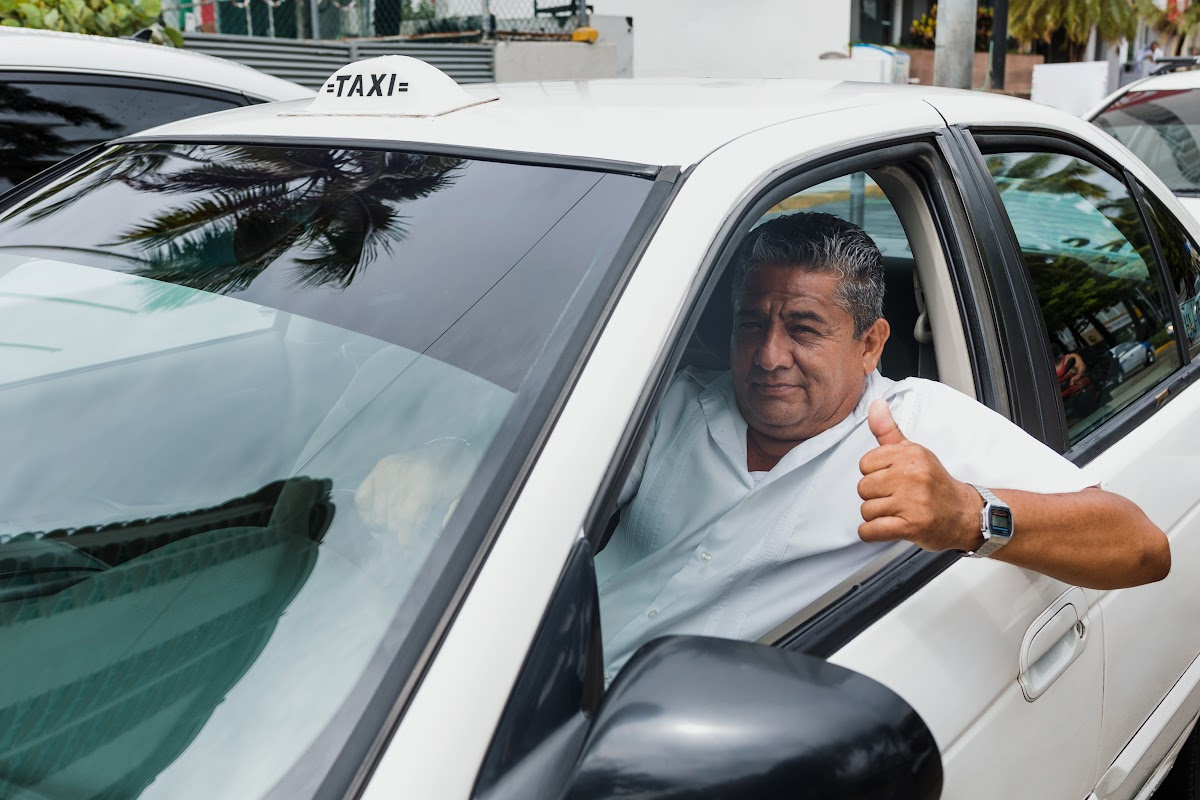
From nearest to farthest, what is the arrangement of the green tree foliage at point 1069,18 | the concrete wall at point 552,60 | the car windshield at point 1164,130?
the car windshield at point 1164,130, the concrete wall at point 552,60, the green tree foliage at point 1069,18

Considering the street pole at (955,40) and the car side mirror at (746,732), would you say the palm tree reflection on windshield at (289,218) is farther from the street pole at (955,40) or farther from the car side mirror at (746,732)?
the street pole at (955,40)

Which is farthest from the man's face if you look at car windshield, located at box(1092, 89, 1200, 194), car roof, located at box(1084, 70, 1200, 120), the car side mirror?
car roof, located at box(1084, 70, 1200, 120)

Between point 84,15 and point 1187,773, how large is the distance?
15.6 ft

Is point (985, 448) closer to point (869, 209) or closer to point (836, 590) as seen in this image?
point (836, 590)

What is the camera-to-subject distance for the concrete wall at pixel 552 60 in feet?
→ 39.1

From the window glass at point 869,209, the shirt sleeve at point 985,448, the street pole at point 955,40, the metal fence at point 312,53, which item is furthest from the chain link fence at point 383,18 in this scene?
the shirt sleeve at point 985,448

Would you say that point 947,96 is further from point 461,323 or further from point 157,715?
point 157,715

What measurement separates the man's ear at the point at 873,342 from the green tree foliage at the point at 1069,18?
1325 inches

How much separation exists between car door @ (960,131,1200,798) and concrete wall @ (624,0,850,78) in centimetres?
1495

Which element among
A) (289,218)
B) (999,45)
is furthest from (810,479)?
(999,45)

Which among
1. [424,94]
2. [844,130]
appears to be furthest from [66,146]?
[844,130]

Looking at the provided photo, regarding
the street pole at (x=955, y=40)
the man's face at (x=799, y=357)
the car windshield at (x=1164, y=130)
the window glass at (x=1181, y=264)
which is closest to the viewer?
the man's face at (x=799, y=357)

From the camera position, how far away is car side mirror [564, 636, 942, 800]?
999mm

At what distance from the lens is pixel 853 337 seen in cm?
194
